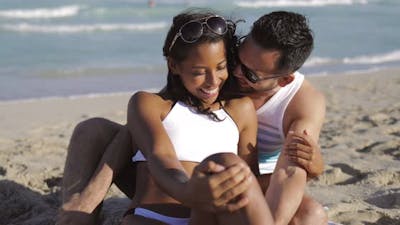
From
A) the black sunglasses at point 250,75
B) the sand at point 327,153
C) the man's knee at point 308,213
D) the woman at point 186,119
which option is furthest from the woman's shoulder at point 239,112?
the sand at point 327,153

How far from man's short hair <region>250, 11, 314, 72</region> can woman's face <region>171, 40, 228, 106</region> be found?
19cm

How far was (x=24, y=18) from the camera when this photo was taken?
15773 mm

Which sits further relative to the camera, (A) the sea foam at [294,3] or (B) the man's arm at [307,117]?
(A) the sea foam at [294,3]

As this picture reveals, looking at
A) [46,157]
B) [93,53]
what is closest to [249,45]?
[46,157]

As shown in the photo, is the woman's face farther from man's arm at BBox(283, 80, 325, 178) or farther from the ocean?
the ocean

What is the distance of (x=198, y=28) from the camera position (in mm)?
3158

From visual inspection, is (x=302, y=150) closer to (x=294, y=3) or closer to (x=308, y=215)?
(x=308, y=215)

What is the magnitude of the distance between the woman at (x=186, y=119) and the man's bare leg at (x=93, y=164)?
11cm

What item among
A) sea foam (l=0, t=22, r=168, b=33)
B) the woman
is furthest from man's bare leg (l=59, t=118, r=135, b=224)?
sea foam (l=0, t=22, r=168, b=33)

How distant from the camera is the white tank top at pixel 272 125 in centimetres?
342

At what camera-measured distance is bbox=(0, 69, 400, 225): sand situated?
4.27 m

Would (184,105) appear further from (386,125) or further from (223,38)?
(386,125)

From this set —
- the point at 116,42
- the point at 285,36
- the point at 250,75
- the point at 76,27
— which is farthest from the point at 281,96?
the point at 76,27

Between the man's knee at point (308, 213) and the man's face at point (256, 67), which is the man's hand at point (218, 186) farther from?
the man's face at point (256, 67)
